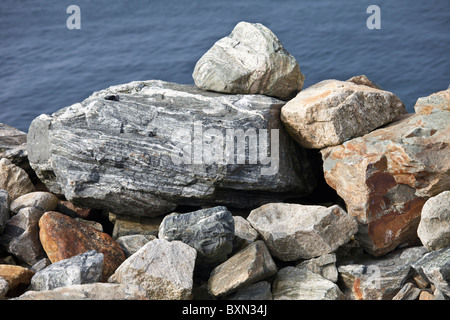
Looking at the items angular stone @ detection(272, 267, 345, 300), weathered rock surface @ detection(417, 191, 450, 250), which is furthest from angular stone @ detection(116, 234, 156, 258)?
weathered rock surface @ detection(417, 191, 450, 250)

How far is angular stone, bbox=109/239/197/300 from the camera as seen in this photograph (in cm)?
660

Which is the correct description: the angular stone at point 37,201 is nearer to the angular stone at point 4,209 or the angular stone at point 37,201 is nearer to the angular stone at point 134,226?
the angular stone at point 4,209

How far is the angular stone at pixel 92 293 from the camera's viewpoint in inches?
233

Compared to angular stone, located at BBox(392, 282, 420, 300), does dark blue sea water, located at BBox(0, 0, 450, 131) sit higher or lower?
higher

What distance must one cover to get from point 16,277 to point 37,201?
6.25 feet

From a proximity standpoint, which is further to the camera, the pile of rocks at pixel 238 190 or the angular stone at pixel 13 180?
the angular stone at pixel 13 180

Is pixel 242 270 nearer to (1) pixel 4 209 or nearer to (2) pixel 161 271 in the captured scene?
(2) pixel 161 271

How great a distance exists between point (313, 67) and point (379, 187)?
9203 millimetres

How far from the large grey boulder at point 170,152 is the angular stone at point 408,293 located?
2.37 meters

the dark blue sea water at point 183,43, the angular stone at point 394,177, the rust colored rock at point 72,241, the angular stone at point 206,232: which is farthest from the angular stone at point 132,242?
the dark blue sea water at point 183,43

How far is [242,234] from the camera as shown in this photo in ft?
25.2

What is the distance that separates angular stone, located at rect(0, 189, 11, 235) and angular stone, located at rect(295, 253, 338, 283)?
4.32m

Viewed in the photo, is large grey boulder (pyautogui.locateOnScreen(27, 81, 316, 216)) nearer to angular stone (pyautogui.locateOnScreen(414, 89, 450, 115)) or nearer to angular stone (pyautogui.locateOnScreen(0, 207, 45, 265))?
angular stone (pyautogui.locateOnScreen(0, 207, 45, 265))
